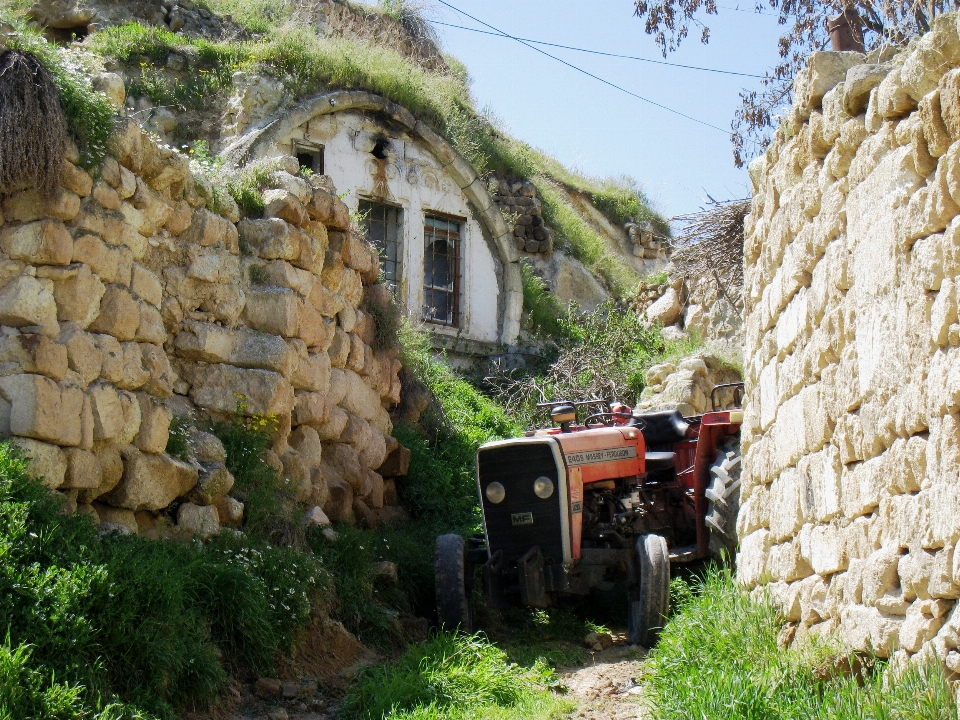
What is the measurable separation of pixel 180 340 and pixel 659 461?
3.62 m

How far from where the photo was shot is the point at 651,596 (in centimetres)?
650

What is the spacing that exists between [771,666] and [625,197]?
17.5 m

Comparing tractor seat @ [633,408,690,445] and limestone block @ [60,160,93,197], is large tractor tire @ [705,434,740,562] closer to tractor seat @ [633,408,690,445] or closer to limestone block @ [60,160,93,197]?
tractor seat @ [633,408,690,445]

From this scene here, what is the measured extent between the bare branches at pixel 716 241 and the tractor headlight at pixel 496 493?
4.39m

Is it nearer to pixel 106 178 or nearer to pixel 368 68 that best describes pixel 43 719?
pixel 106 178

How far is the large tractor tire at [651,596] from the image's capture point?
6.47 m

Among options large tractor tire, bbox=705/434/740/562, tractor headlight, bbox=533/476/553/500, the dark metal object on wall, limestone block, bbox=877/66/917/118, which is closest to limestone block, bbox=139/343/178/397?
tractor headlight, bbox=533/476/553/500

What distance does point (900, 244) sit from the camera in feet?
12.5

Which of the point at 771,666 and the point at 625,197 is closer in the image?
the point at 771,666

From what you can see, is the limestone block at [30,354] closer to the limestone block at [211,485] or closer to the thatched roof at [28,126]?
the thatched roof at [28,126]

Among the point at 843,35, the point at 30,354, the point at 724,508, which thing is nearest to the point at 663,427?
the point at 724,508

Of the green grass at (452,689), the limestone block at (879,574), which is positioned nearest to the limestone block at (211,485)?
the green grass at (452,689)

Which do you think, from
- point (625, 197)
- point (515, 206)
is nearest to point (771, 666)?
point (515, 206)

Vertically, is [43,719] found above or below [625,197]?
below
